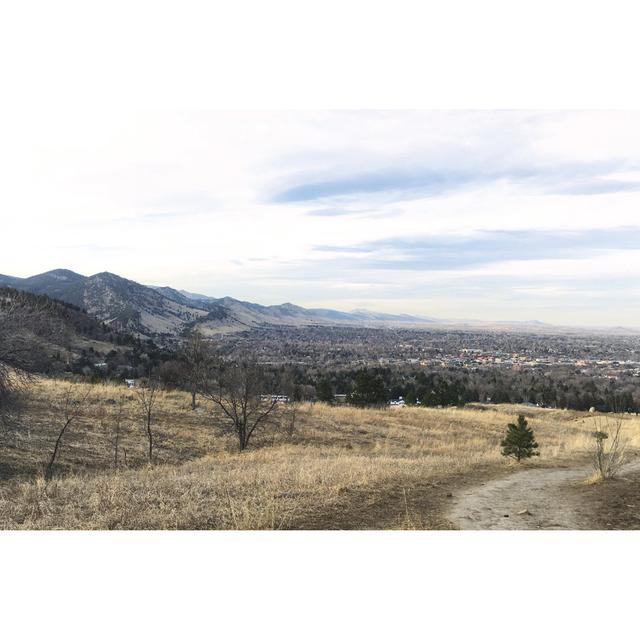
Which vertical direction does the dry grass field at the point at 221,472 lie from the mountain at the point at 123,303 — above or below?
below

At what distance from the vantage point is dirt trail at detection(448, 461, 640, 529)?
6586 mm

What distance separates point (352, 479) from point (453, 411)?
23210 millimetres

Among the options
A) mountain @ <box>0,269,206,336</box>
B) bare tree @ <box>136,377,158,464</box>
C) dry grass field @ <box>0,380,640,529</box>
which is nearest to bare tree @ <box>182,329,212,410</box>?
dry grass field @ <box>0,380,640,529</box>

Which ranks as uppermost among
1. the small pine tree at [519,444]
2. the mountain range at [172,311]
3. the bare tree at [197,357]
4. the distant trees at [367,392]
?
the mountain range at [172,311]

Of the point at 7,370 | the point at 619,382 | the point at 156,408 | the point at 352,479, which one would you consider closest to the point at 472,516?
the point at 352,479

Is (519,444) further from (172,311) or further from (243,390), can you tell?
(172,311)

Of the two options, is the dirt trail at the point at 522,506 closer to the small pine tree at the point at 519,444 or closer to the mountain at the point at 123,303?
the small pine tree at the point at 519,444

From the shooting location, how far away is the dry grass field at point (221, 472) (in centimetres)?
654

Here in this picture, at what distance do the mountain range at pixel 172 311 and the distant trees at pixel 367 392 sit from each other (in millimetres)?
5879

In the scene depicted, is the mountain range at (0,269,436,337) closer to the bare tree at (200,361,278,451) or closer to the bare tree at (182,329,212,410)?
the bare tree at (182,329,212,410)

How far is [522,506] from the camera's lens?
291 inches

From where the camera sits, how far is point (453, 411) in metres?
30.0

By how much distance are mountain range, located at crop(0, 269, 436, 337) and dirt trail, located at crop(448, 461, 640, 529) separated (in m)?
16.6

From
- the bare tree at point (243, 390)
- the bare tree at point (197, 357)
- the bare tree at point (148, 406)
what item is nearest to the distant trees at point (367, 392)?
the bare tree at point (197, 357)
